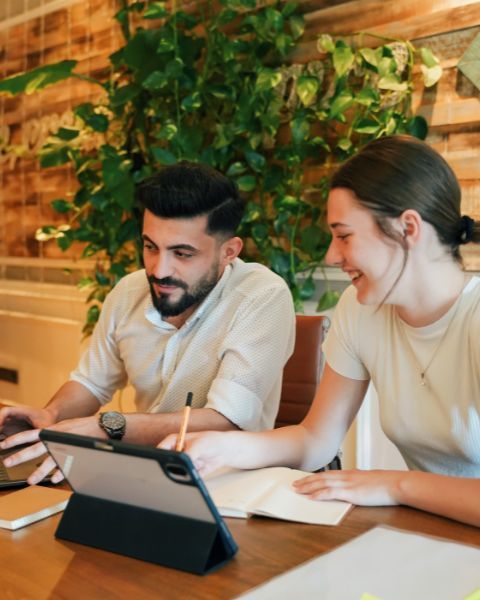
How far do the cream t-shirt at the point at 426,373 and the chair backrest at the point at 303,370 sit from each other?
1.06ft

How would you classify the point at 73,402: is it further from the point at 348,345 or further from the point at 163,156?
the point at 163,156

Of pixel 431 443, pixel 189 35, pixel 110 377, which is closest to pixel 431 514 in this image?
pixel 431 443

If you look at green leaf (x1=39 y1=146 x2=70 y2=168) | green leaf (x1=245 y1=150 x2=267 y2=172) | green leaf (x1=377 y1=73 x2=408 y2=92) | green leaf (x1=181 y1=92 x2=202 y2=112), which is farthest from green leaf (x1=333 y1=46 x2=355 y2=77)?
green leaf (x1=39 y1=146 x2=70 y2=168)

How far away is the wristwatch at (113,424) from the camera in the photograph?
6.01ft

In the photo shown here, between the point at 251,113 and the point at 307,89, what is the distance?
267 millimetres

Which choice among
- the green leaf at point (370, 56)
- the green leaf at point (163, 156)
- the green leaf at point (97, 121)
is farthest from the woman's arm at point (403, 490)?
the green leaf at point (97, 121)

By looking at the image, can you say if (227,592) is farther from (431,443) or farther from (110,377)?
(110,377)

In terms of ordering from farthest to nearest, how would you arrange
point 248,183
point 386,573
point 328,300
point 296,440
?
1. point 248,183
2. point 328,300
3. point 296,440
4. point 386,573

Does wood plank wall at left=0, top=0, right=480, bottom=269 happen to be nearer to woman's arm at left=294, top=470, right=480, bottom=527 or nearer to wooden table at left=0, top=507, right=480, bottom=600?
woman's arm at left=294, top=470, right=480, bottom=527

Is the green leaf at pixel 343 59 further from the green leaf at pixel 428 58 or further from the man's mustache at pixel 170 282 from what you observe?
the man's mustache at pixel 170 282

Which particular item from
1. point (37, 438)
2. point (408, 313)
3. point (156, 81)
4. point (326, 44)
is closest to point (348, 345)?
point (408, 313)

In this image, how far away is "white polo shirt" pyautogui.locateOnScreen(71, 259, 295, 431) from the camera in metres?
2.01

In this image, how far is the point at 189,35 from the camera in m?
3.50

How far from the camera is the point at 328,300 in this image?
298 cm
